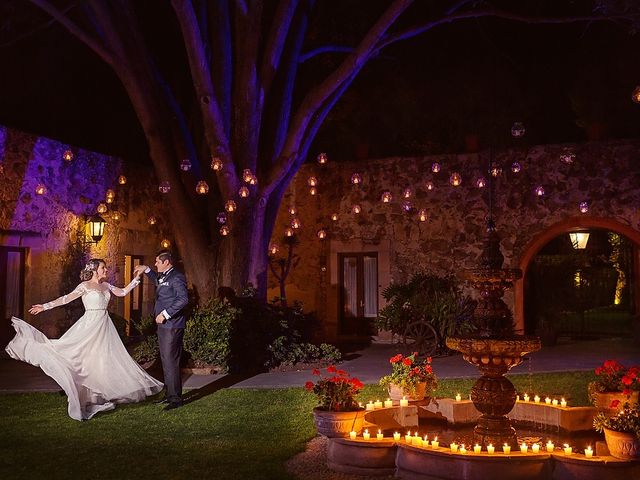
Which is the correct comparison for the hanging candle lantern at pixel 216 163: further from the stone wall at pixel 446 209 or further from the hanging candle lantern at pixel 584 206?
the hanging candle lantern at pixel 584 206

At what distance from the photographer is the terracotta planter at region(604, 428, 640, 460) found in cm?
470

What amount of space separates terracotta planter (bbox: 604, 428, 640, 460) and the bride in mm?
5125

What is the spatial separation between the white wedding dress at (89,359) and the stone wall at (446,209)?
27.7 feet

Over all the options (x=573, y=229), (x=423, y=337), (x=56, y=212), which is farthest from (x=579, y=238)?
(x=56, y=212)

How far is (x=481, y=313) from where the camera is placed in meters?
5.56

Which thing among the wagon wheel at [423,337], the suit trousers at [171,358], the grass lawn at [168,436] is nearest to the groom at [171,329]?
the suit trousers at [171,358]

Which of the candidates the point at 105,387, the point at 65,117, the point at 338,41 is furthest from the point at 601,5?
the point at 65,117

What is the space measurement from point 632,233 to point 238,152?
27.4ft

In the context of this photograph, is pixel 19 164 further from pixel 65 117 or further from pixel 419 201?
pixel 419 201

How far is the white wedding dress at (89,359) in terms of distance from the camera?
24.3 ft

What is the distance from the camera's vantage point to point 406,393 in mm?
6902

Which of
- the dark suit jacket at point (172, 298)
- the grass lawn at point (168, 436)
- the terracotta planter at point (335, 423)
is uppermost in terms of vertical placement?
the dark suit jacket at point (172, 298)

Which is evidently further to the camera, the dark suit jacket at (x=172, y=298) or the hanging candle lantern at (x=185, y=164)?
the hanging candle lantern at (x=185, y=164)

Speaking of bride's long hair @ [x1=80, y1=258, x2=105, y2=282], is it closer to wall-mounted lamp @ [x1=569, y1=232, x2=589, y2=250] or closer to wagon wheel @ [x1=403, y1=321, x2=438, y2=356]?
wagon wheel @ [x1=403, y1=321, x2=438, y2=356]
